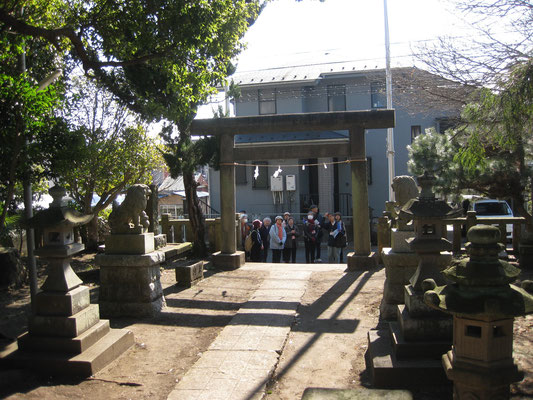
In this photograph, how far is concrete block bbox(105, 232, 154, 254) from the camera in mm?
7664

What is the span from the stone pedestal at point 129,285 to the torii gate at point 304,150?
383 cm

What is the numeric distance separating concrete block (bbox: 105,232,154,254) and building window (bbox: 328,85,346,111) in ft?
58.4

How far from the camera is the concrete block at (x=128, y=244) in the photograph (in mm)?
7664

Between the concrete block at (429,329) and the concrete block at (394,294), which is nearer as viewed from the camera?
the concrete block at (429,329)

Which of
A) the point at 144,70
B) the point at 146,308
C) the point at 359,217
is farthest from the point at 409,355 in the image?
the point at 144,70

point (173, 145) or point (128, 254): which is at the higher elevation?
point (173, 145)

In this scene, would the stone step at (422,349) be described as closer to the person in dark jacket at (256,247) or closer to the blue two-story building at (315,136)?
the person in dark jacket at (256,247)

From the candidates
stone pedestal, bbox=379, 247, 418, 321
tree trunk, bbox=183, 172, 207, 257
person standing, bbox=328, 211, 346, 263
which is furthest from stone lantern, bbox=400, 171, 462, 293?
tree trunk, bbox=183, 172, 207, 257

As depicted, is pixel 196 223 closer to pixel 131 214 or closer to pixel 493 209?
pixel 131 214

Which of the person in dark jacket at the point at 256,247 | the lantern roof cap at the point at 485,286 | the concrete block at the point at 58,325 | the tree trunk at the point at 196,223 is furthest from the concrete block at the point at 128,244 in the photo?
the person in dark jacket at the point at 256,247

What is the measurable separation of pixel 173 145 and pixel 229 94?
2049mm

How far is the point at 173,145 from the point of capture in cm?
1277

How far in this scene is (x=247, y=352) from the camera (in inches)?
235

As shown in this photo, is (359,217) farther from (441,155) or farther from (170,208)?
(170,208)
